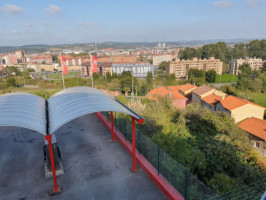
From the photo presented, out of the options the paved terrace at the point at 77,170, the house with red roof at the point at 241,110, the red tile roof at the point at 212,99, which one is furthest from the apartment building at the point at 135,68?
the paved terrace at the point at 77,170

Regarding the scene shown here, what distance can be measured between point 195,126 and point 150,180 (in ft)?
26.3

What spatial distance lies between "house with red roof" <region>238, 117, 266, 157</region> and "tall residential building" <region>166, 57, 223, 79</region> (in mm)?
53842

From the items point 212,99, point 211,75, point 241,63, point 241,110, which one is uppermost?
point 241,63

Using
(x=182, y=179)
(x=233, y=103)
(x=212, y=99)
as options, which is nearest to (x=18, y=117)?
(x=182, y=179)

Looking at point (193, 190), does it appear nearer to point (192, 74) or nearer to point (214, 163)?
point (214, 163)

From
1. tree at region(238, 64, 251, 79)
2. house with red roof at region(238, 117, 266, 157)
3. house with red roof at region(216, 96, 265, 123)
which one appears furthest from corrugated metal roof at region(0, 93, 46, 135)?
tree at region(238, 64, 251, 79)

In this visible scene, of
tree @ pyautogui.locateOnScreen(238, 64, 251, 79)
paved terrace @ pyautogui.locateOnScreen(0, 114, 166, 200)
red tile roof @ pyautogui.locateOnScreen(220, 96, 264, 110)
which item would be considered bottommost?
red tile roof @ pyautogui.locateOnScreen(220, 96, 264, 110)

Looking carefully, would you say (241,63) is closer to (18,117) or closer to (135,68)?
(135,68)

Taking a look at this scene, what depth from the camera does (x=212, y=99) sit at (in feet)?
107

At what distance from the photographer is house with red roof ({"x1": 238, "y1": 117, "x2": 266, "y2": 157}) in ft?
68.2

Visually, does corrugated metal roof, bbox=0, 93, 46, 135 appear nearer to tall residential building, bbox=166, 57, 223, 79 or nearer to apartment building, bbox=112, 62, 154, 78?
tall residential building, bbox=166, 57, 223, 79

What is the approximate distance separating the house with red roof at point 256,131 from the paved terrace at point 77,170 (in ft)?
55.7

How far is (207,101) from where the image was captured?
32.4 metres

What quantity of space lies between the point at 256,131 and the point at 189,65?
59614mm
